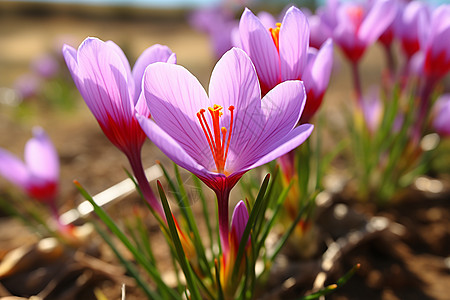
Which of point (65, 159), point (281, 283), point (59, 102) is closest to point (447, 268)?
point (281, 283)

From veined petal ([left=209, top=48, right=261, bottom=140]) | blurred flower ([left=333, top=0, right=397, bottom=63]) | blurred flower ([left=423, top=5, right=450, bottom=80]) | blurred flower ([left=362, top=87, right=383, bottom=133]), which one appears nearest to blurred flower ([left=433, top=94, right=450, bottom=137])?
blurred flower ([left=362, top=87, right=383, bottom=133])

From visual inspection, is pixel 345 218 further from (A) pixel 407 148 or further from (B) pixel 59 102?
(B) pixel 59 102

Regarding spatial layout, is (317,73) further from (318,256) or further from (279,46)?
(318,256)

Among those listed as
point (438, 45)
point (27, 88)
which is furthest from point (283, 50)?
point (27, 88)

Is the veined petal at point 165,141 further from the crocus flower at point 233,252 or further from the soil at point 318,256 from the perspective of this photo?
the soil at point 318,256

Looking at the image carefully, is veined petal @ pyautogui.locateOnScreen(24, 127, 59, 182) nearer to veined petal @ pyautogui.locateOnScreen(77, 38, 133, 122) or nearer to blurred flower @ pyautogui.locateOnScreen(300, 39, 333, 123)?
veined petal @ pyautogui.locateOnScreen(77, 38, 133, 122)
